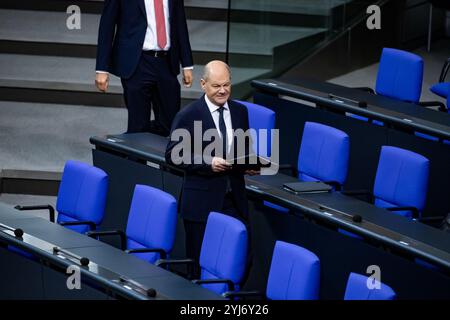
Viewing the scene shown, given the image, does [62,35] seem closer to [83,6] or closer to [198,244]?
[83,6]

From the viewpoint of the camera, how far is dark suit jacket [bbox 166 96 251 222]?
6578 mm

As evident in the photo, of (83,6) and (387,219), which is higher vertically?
(83,6)

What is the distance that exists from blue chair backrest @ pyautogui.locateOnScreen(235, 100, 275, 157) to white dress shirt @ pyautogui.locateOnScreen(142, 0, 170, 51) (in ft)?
2.27

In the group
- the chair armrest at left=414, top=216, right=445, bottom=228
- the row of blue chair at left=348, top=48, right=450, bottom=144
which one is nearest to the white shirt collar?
the chair armrest at left=414, top=216, right=445, bottom=228

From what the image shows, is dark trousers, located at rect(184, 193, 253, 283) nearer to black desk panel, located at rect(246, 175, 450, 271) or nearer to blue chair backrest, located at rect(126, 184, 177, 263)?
blue chair backrest, located at rect(126, 184, 177, 263)

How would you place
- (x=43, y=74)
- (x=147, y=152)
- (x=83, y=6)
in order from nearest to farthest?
(x=147, y=152) < (x=43, y=74) < (x=83, y=6)

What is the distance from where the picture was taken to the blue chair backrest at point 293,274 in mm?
5574

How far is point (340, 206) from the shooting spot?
6629 millimetres

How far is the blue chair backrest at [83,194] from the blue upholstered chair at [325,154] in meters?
1.33

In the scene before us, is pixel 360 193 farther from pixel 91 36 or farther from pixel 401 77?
pixel 91 36

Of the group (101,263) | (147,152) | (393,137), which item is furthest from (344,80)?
(101,263)

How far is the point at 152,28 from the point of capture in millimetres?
8023

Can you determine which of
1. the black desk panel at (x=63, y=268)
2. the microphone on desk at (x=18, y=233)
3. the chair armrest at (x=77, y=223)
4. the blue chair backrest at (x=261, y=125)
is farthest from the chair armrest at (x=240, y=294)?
the blue chair backrest at (x=261, y=125)

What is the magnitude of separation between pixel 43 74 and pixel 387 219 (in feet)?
14.3
